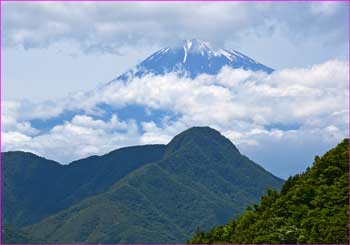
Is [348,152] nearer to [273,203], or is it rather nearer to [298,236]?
[273,203]

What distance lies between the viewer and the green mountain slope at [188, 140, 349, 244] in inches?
1550

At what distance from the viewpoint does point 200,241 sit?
48.5 m

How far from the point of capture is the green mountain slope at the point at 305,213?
129 ft

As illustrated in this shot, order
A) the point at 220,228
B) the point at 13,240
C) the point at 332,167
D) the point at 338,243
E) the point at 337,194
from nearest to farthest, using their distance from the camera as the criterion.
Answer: the point at 338,243, the point at 337,194, the point at 332,167, the point at 220,228, the point at 13,240

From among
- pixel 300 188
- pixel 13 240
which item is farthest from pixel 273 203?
pixel 13 240

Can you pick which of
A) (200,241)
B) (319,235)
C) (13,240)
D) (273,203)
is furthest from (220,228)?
(13,240)

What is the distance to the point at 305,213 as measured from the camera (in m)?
42.5

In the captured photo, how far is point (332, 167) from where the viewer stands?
4566 centimetres

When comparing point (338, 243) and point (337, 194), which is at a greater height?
point (337, 194)

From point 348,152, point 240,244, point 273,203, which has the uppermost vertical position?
point 348,152

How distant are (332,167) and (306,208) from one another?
445 cm

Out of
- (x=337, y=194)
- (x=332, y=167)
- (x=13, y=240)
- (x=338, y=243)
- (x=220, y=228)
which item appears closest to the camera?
(x=338, y=243)

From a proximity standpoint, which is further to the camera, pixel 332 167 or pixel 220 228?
pixel 220 228

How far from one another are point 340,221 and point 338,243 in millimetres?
2034
